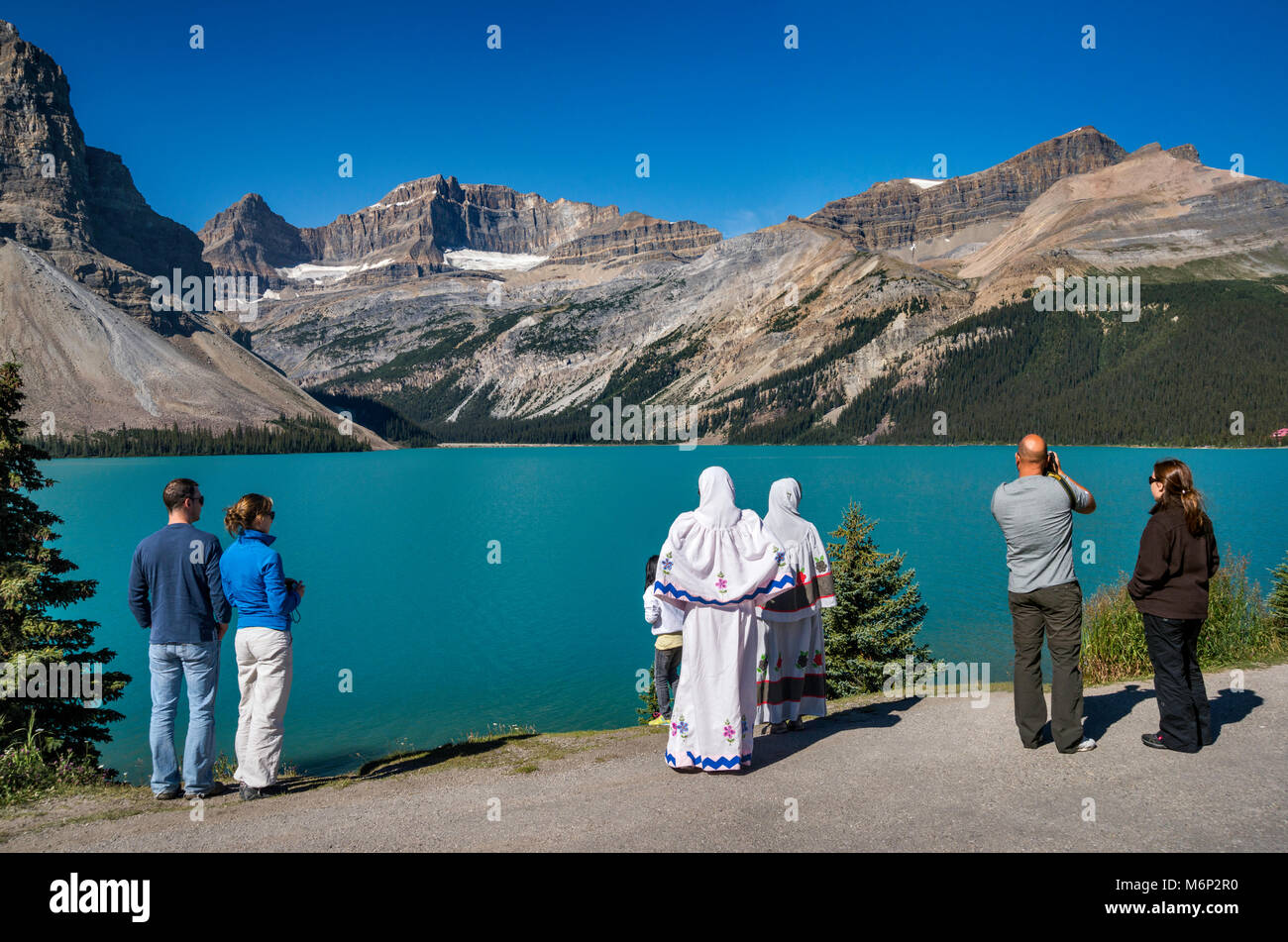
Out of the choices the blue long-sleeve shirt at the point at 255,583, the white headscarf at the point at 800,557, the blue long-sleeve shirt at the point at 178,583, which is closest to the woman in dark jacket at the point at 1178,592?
the white headscarf at the point at 800,557

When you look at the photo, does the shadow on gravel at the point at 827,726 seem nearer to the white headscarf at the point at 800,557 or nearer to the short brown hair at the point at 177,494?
the white headscarf at the point at 800,557

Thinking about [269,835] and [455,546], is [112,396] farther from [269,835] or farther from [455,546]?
[269,835]

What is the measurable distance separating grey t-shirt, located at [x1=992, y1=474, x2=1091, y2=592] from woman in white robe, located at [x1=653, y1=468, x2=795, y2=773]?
2.49m

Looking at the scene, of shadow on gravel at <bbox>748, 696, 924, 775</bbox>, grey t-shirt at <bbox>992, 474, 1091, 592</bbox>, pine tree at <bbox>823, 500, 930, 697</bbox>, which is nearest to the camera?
grey t-shirt at <bbox>992, 474, 1091, 592</bbox>

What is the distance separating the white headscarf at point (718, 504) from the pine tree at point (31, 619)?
826cm

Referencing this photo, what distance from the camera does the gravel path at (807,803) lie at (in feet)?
19.8

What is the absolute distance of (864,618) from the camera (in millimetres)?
17266

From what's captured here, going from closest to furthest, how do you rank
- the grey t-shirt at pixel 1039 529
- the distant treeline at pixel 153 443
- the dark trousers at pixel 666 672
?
the grey t-shirt at pixel 1039 529 → the dark trousers at pixel 666 672 → the distant treeline at pixel 153 443

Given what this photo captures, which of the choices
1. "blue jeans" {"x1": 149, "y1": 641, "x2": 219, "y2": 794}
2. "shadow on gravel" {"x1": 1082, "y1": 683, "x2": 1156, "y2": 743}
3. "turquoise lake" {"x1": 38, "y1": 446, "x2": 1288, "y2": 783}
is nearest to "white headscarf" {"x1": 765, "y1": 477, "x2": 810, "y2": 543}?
"shadow on gravel" {"x1": 1082, "y1": 683, "x2": 1156, "y2": 743}

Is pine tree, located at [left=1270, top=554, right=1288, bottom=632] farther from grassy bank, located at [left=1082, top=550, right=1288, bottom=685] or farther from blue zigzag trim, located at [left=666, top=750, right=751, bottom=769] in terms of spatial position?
blue zigzag trim, located at [left=666, top=750, right=751, bottom=769]

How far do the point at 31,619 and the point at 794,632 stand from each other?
10108mm

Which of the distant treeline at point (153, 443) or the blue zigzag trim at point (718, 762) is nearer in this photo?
the blue zigzag trim at point (718, 762)

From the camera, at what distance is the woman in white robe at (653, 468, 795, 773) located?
7.96m
